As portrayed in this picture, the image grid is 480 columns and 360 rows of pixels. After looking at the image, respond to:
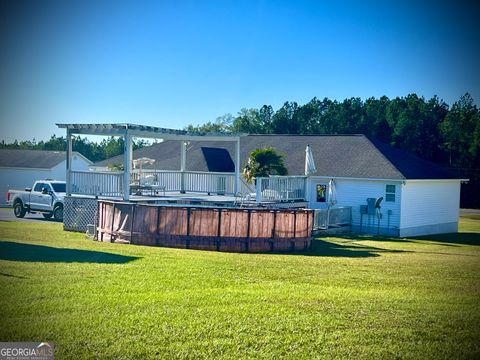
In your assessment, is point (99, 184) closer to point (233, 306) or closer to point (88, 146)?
point (233, 306)

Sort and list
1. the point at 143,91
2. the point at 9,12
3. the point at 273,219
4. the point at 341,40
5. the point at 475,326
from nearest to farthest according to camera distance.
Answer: the point at 475,326 → the point at 9,12 → the point at 341,40 → the point at 273,219 → the point at 143,91

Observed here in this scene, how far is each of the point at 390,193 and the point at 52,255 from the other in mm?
19530

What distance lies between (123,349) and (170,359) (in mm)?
685

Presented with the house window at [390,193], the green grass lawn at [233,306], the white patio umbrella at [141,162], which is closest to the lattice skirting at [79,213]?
the white patio umbrella at [141,162]

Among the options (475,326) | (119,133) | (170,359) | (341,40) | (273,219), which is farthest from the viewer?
(119,133)

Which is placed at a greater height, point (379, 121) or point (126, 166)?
point (379, 121)

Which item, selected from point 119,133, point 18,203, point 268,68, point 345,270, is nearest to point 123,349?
point 345,270

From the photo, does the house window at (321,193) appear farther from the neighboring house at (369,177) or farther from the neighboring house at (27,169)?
the neighboring house at (27,169)

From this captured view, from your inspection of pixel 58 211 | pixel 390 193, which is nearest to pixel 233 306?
pixel 58 211

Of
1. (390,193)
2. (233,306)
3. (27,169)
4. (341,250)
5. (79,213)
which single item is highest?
(27,169)

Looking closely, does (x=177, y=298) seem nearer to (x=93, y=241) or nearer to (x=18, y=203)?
(x=93, y=241)

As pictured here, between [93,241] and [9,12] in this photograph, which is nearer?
[9,12]

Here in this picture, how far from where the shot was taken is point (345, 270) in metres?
14.0

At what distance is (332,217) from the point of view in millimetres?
27516
